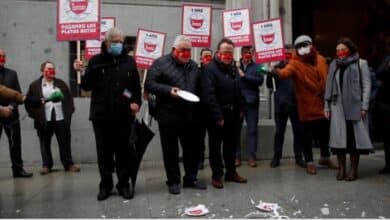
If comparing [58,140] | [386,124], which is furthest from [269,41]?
[58,140]

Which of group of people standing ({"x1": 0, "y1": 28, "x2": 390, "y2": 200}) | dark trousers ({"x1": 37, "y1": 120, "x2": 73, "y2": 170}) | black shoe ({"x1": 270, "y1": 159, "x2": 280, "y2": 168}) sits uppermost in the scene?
group of people standing ({"x1": 0, "y1": 28, "x2": 390, "y2": 200})

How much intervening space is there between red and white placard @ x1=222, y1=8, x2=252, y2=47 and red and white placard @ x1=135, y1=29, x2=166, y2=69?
3.52 ft

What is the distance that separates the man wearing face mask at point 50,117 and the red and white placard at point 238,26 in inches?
110

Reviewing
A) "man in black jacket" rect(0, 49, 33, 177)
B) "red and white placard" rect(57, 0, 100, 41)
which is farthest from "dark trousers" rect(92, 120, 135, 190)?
"man in black jacket" rect(0, 49, 33, 177)

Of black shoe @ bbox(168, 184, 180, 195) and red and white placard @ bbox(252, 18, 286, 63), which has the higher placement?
red and white placard @ bbox(252, 18, 286, 63)

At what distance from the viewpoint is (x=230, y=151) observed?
7.11 m

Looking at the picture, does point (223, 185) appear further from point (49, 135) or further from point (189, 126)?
point (49, 135)

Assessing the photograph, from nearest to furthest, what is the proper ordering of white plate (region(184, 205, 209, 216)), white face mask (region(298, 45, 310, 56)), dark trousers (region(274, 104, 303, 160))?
white plate (region(184, 205, 209, 216)) → white face mask (region(298, 45, 310, 56)) → dark trousers (region(274, 104, 303, 160))

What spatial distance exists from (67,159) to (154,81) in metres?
2.97

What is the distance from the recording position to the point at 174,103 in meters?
6.46

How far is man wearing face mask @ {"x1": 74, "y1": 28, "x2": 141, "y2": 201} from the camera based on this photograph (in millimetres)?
6176

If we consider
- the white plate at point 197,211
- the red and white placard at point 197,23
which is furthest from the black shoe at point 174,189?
the red and white placard at point 197,23

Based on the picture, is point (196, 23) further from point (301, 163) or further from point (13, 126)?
point (13, 126)

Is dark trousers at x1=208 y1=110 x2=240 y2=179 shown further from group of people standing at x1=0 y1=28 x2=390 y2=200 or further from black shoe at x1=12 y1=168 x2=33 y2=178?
black shoe at x1=12 y1=168 x2=33 y2=178
